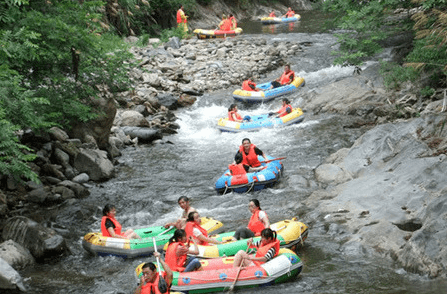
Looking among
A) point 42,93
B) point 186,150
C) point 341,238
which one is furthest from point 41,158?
point 341,238

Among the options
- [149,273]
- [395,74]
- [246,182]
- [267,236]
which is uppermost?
[395,74]

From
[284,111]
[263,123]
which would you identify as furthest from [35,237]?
[284,111]

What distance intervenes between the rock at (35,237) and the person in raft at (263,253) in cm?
341

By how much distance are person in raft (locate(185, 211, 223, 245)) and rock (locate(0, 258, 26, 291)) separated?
2.69 meters

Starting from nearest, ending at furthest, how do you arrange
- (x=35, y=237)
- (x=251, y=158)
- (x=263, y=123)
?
(x=35, y=237)
(x=251, y=158)
(x=263, y=123)

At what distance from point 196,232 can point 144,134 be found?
25.5ft

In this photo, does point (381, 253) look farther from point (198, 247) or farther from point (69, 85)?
point (69, 85)

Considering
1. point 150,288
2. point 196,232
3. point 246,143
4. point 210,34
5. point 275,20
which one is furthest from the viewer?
point 275,20

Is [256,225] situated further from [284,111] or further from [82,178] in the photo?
[284,111]

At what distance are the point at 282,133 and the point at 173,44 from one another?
11.2m

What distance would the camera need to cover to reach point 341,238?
30.9 feet

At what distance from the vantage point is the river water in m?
8.16

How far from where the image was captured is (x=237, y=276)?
26.4ft

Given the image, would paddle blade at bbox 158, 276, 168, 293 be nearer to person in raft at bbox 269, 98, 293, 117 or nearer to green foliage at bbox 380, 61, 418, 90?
green foliage at bbox 380, 61, 418, 90
